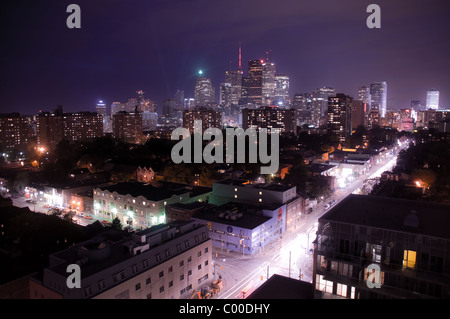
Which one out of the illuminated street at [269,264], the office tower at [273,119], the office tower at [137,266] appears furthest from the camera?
the office tower at [273,119]

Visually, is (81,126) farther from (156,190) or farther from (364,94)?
(364,94)

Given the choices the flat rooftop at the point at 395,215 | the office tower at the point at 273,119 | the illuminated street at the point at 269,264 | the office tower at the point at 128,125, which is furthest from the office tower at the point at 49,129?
the flat rooftop at the point at 395,215

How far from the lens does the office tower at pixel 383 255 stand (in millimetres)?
8211

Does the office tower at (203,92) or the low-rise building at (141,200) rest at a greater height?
the office tower at (203,92)

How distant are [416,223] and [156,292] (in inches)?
321

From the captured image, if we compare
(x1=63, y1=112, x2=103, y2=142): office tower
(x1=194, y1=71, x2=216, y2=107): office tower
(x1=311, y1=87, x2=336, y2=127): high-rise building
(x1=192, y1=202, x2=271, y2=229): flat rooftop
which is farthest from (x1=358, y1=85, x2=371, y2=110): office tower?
(x1=192, y1=202, x2=271, y2=229): flat rooftop

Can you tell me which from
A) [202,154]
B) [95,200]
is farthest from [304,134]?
[95,200]

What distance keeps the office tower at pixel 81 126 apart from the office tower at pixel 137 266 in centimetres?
4612

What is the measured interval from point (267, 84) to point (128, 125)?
2611 inches

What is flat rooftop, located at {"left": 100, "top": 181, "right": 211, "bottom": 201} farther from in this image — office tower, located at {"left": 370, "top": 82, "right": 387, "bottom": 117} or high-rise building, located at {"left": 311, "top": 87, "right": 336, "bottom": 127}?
office tower, located at {"left": 370, "top": 82, "right": 387, "bottom": 117}

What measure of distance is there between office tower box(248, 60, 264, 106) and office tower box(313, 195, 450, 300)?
10822 cm

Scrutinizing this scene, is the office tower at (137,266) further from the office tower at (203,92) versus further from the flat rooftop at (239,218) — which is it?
the office tower at (203,92)

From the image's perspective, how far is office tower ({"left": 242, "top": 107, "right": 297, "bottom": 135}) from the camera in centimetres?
7306

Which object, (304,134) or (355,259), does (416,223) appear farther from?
(304,134)
